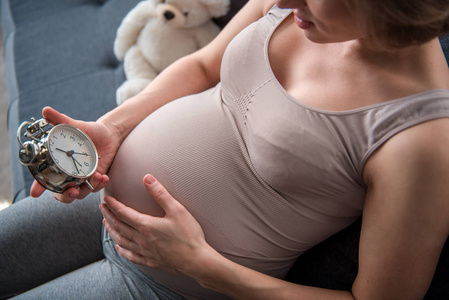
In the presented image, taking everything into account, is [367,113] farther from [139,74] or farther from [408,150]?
[139,74]

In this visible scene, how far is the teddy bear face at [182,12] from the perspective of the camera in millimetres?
1209

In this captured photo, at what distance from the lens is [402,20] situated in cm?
56

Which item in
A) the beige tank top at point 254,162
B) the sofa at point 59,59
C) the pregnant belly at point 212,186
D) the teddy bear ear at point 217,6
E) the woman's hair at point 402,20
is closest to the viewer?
the woman's hair at point 402,20

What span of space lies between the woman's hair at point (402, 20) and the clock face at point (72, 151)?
0.55 m

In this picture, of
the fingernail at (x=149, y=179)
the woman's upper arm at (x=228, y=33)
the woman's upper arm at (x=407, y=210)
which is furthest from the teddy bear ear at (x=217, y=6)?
the woman's upper arm at (x=407, y=210)

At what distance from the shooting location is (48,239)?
925 millimetres

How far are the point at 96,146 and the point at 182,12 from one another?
1.95ft

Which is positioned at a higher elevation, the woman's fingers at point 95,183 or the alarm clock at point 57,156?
the alarm clock at point 57,156

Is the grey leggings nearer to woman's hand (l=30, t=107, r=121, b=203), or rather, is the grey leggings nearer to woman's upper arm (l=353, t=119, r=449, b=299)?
woman's hand (l=30, t=107, r=121, b=203)

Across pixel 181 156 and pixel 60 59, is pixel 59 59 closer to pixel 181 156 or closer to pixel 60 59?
pixel 60 59

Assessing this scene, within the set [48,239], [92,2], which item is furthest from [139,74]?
[48,239]

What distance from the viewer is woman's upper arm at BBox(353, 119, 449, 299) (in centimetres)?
57

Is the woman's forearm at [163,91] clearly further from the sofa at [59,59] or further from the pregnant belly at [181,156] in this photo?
the sofa at [59,59]

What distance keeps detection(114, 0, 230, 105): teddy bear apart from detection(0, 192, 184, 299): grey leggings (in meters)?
0.46
